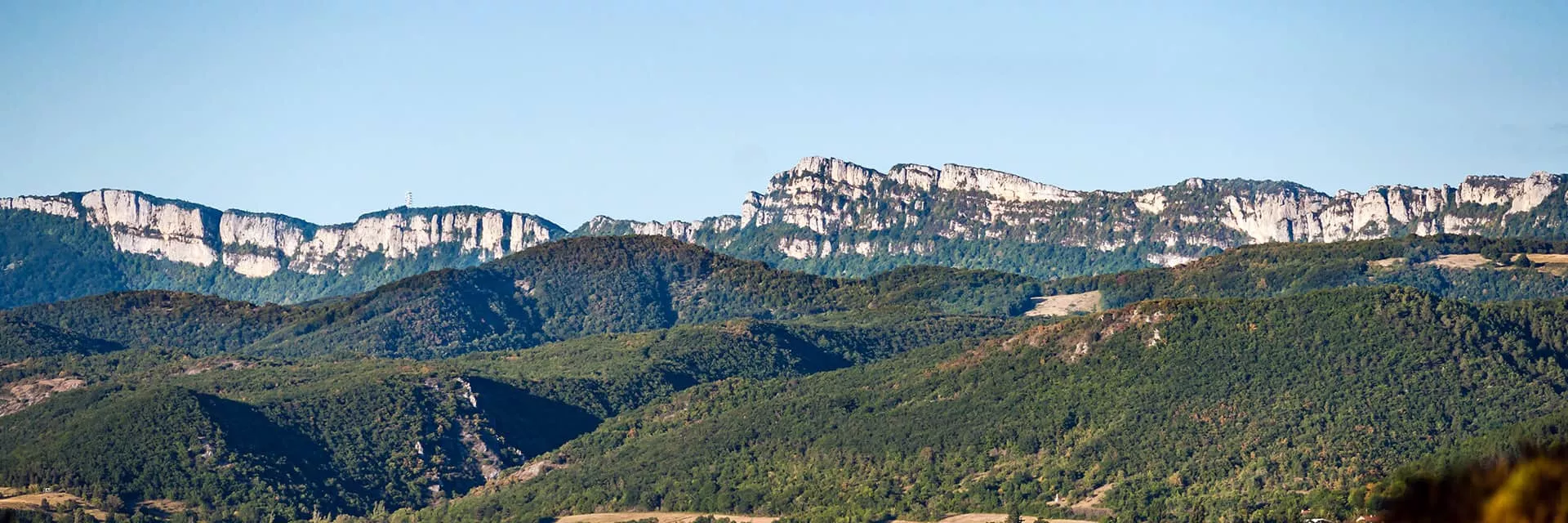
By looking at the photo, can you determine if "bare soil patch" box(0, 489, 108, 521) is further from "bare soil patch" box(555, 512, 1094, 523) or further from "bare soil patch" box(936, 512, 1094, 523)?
"bare soil patch" box(936, 512, 1094, 523)

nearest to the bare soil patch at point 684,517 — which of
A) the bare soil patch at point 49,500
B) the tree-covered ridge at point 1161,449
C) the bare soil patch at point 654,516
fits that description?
the bare soil patch at point 654,516

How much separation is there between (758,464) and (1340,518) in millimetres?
69005

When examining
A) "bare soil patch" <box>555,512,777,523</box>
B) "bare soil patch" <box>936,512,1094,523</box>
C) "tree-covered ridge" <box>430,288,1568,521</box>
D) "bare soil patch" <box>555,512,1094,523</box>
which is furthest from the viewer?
"bare soil patch" <box>555,512,777,523</box>

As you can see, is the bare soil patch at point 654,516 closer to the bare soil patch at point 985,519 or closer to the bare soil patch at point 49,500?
the bare soil patch at point 985,519

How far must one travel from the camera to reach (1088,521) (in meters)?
160

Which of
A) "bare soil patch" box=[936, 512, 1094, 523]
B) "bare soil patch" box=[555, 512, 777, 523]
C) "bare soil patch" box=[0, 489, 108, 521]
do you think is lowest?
"bare soil patch" box=[555, 512, 777, 523]

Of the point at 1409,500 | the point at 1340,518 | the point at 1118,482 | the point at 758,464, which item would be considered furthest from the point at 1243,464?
the point at 1409,500

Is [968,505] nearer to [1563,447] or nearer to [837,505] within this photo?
[837,505]

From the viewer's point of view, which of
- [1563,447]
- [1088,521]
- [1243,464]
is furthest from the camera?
[1243,464]

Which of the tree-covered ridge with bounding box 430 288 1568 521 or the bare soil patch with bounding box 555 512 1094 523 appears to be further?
the tree-covered ridge with bounding box 430 288 1568 521

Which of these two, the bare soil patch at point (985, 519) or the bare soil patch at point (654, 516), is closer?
the bare soil patch at point (985, 519)

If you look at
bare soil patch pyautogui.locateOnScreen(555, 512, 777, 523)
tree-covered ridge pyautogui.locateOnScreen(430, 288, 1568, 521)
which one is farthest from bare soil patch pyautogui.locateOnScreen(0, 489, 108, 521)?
bare soil patch pyautogui.locateOnScreen(555, 512, 777, 523)

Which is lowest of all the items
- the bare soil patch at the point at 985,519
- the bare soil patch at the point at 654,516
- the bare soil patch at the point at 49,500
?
the bare soil patch at the point at 654,516

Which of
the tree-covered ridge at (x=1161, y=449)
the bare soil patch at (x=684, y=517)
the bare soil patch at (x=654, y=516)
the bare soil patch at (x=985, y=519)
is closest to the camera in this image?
the bare soil patch at (x=985, y=519)
